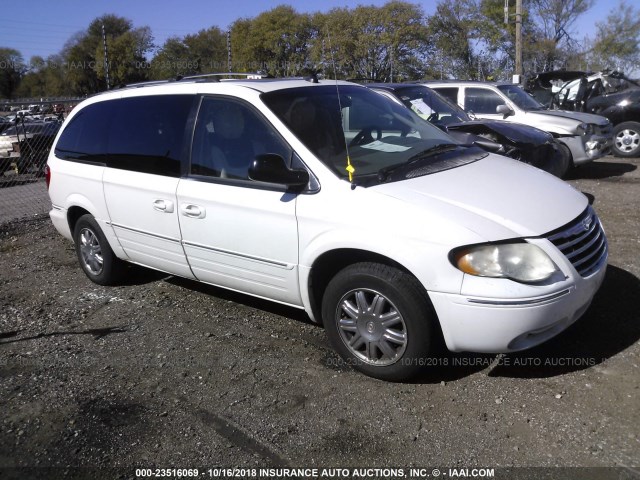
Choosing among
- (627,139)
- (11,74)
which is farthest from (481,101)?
(11,74)

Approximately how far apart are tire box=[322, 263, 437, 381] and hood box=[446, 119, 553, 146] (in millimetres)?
4939

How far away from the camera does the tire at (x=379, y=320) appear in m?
3.28

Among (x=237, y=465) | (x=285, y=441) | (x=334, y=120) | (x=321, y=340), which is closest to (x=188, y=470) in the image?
(x=237, y=465)

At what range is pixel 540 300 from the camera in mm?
3059

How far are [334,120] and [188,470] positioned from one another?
2.43m

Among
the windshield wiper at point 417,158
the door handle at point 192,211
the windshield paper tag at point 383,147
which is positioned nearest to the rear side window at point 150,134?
the door handle at point 192,211

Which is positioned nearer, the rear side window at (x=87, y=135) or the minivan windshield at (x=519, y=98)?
the rear side window at (x=87, y=135)

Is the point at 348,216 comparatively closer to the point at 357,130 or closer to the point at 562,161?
the point at 357,130

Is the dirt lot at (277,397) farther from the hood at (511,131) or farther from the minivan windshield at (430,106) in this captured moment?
the minivan windshield at (430,106)

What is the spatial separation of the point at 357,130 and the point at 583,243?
1724 mm

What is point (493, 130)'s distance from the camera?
7922 millimetres

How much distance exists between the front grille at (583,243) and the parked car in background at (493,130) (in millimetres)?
2639

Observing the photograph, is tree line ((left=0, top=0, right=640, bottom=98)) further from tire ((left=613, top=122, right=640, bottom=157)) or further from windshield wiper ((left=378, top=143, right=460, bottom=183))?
windshield wiper ((left=378, top=143, right=460, bottom=183))

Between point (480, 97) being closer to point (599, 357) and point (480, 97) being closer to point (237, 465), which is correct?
point (599, 357)
